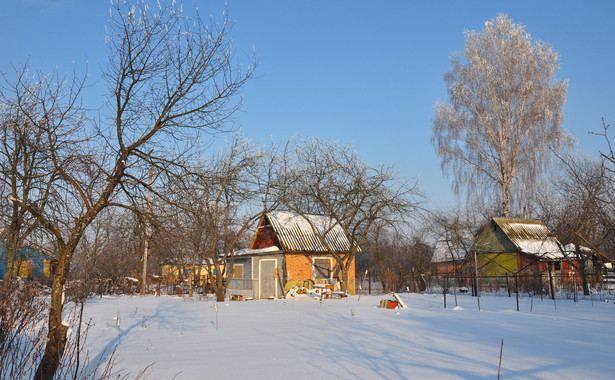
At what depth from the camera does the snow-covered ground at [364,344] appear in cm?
741

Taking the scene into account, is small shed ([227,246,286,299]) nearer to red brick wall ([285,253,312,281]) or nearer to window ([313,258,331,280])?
red brick wall ([285,253,312,281])

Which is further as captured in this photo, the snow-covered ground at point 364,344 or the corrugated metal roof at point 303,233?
the corrugated metal roof at point 303,233

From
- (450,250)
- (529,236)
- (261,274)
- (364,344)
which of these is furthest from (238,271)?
(364,344)

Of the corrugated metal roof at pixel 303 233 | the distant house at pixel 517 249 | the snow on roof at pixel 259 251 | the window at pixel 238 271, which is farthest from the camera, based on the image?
the window at pixel 238 271

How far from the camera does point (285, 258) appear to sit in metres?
25.6

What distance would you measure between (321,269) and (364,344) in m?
17.3

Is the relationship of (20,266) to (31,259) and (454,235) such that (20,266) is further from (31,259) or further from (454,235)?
(454,235)

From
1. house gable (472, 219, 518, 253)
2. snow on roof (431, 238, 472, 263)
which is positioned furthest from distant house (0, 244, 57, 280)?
snow on roof (431, 238, 472, 263)

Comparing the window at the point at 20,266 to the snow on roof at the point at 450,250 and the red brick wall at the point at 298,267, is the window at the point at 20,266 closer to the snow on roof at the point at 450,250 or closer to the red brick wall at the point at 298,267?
the red brick wall at the point at 298,267

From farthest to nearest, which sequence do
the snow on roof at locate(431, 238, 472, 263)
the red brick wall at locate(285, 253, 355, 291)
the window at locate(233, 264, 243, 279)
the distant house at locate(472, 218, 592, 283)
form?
the snow on roof at locate(431, 238, 472, 263) < the window at locate(233, 264, 243, 279) < the distant house at locate(472, 218, 592, 283) < the red brick wall at locate(285, 253, 355, 291)

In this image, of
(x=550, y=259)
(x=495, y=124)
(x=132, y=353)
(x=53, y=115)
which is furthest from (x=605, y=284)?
(x=53, y=115)

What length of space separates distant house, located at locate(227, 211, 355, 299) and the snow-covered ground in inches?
374

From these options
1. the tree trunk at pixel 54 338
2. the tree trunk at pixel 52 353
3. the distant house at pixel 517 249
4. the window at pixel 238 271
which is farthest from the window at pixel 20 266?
the distant house at pixel 517 249

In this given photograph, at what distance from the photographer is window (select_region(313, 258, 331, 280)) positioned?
2683 centimetres
